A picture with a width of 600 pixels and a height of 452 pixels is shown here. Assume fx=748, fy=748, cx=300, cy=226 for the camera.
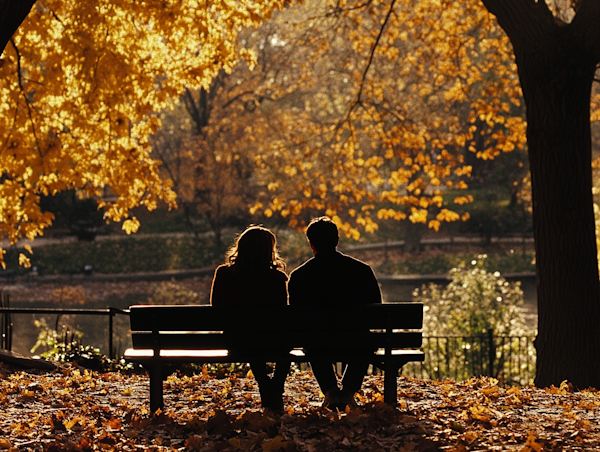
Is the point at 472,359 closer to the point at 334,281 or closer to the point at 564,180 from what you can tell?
the point at 564,180

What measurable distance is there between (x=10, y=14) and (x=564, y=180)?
5.31 metres

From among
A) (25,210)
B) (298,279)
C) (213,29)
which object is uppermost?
(213,29)

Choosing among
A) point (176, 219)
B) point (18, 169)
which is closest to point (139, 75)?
point (18, 169)

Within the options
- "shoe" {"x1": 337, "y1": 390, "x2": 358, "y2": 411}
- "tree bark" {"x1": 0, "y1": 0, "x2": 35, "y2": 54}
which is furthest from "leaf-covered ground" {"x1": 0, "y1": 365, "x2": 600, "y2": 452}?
"tree bark" {"x1": 0, "y1": 0, "x2": 35, "y2": 54}

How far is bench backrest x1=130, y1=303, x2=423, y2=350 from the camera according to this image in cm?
510

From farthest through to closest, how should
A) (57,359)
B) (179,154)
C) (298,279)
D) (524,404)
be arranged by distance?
(179,154), (57,359), (524,404), (298,279)

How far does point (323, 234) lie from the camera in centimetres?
525

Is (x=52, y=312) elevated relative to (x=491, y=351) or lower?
elevated

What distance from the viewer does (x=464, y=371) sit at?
12.6m

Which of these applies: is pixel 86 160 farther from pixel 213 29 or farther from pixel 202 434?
pixel 202 434

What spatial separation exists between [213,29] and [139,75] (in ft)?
4.08

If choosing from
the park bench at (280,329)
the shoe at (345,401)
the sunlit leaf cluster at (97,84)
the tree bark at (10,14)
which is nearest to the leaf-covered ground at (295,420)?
the shoe at (345,401)

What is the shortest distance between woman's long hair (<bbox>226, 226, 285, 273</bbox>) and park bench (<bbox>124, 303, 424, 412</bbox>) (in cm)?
33

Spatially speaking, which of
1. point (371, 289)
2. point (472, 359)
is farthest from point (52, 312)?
point (472, 359)
